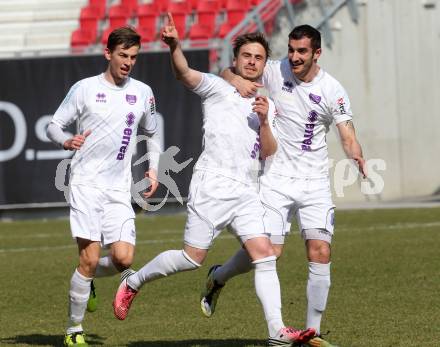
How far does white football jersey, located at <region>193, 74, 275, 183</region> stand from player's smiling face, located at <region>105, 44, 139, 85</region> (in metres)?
0.77

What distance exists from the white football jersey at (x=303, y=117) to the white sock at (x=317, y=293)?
2.24 feet

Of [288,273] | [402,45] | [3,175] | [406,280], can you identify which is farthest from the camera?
[402,45]

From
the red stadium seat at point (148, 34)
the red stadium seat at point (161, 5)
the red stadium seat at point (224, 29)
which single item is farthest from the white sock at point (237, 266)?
the red stadium seat at point (161, 5)

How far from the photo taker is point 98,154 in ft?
27.1

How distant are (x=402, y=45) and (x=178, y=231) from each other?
23.6 feet

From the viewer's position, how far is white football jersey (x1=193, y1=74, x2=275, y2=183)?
761 cm

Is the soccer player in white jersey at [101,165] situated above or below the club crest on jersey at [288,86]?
below

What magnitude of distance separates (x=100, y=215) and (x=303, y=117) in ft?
5.32

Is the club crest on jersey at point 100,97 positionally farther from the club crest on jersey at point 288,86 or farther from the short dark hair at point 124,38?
the club crest on jersey at point 288,86

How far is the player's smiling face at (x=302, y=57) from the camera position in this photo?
793 centimetres

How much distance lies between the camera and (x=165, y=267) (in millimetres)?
7891

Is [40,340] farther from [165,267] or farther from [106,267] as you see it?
[165,267]

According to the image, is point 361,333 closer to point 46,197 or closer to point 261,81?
point 261,81

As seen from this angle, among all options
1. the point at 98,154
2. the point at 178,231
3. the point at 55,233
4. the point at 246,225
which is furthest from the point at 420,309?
the point at 55,233
